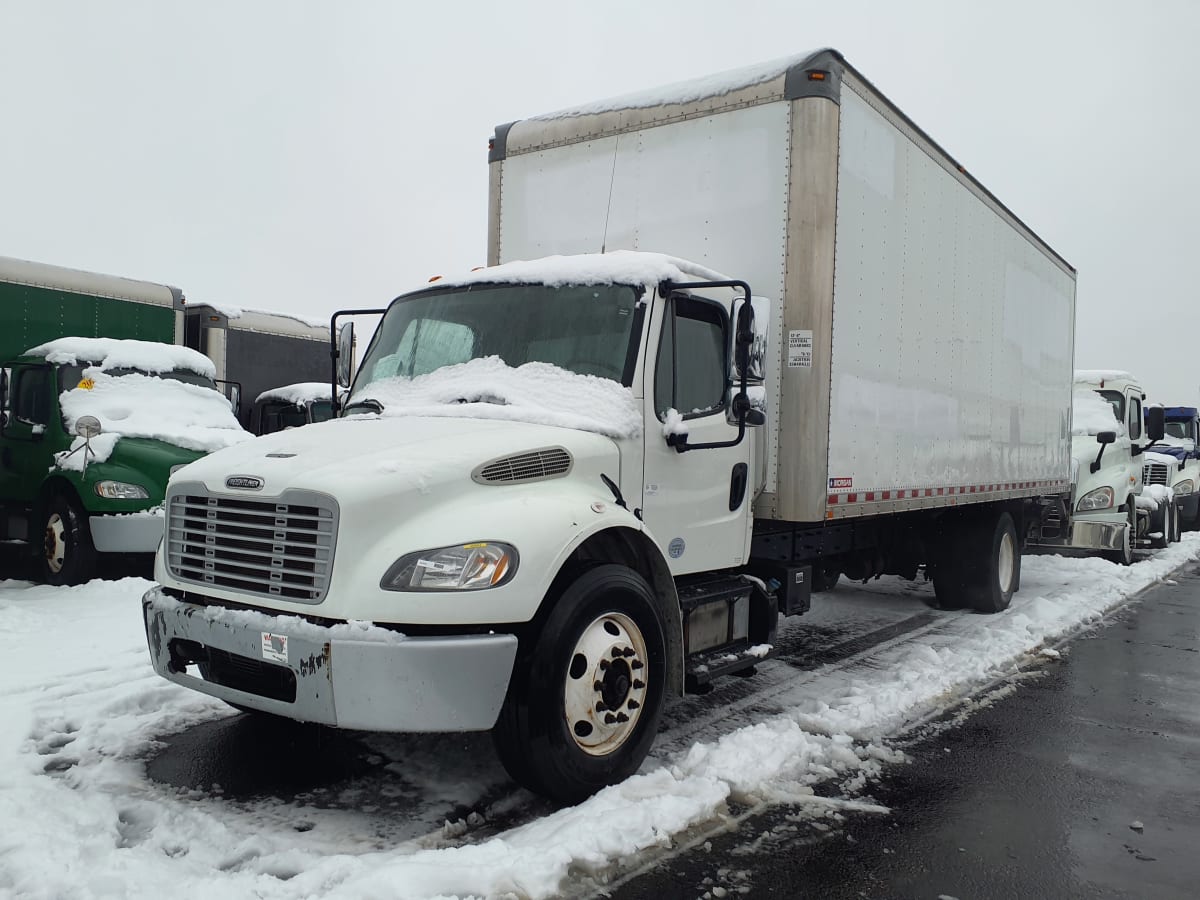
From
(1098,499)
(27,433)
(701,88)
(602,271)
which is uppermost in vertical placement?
(701,88)

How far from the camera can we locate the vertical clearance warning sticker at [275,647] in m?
3.77

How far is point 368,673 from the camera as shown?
3.64 m

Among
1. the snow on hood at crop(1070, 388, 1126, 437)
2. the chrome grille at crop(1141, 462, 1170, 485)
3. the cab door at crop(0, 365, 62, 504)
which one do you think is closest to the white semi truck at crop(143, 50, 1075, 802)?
the cab door at crop(0, 365, 62, 504)

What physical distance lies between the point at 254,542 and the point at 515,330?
180cm

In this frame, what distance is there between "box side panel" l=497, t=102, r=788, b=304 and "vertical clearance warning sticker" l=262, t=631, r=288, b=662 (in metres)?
3.62

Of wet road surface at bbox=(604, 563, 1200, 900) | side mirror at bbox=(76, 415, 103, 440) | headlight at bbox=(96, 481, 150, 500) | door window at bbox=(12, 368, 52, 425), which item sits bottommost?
wet road surface at bbox=(604, 563, 1200, 900)

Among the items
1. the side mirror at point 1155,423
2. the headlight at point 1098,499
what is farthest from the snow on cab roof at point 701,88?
the side mirror at point 1155,423

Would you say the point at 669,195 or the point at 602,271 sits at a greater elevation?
the point at 669,195

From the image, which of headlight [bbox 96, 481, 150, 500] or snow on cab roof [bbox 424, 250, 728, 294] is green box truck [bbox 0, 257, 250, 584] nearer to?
headlight [bbox 96, 481, 150, 500]

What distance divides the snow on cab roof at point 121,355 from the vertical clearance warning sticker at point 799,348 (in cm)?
792

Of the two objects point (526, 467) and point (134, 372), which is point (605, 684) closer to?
point (526, 467)

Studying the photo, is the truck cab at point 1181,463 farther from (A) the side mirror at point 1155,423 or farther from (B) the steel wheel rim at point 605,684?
Result: (B) the steel wheel rim at point 605,684

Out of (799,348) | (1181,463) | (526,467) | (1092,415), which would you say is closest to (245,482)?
(526,467)

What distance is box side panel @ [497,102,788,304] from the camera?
19.6ft
